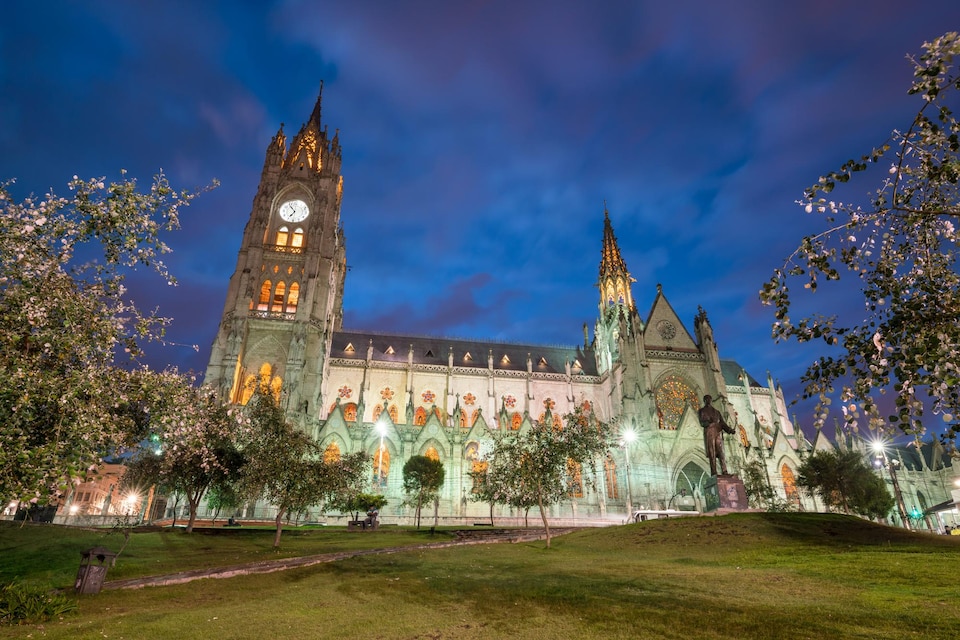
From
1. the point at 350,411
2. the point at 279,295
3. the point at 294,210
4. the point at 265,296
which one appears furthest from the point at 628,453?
the point at 294,210

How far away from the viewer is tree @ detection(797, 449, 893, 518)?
46.1m

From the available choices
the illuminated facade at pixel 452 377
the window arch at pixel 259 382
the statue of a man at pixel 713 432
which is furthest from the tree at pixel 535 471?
the window arch at pixel 259 382

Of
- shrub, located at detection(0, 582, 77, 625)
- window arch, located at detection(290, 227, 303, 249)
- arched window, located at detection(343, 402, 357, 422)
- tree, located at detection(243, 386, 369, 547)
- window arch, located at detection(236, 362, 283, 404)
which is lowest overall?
shrub, located at detection(0, 582, 77, 625)

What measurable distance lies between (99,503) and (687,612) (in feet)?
406

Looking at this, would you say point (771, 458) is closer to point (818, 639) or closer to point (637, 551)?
point (637, 551)

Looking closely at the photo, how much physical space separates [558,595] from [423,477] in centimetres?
3277

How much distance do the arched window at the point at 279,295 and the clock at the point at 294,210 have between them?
10.0m

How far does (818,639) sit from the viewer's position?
7707mm

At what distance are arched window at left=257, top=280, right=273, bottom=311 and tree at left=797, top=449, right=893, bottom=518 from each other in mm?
60624

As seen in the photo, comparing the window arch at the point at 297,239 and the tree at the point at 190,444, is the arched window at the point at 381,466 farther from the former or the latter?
the window arch at the point at 297,239

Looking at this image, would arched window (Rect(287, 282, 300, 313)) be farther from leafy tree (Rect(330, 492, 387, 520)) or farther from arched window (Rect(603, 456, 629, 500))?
arched window (Rect(603, 456, 629, 500))

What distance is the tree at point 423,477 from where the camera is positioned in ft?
141

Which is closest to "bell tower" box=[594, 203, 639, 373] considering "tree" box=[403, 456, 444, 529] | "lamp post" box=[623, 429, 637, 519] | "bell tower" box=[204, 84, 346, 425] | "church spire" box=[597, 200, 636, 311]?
"church spire" box=[597, 200, 636, 311]

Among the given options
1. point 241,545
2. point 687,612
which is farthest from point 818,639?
point 241,545
